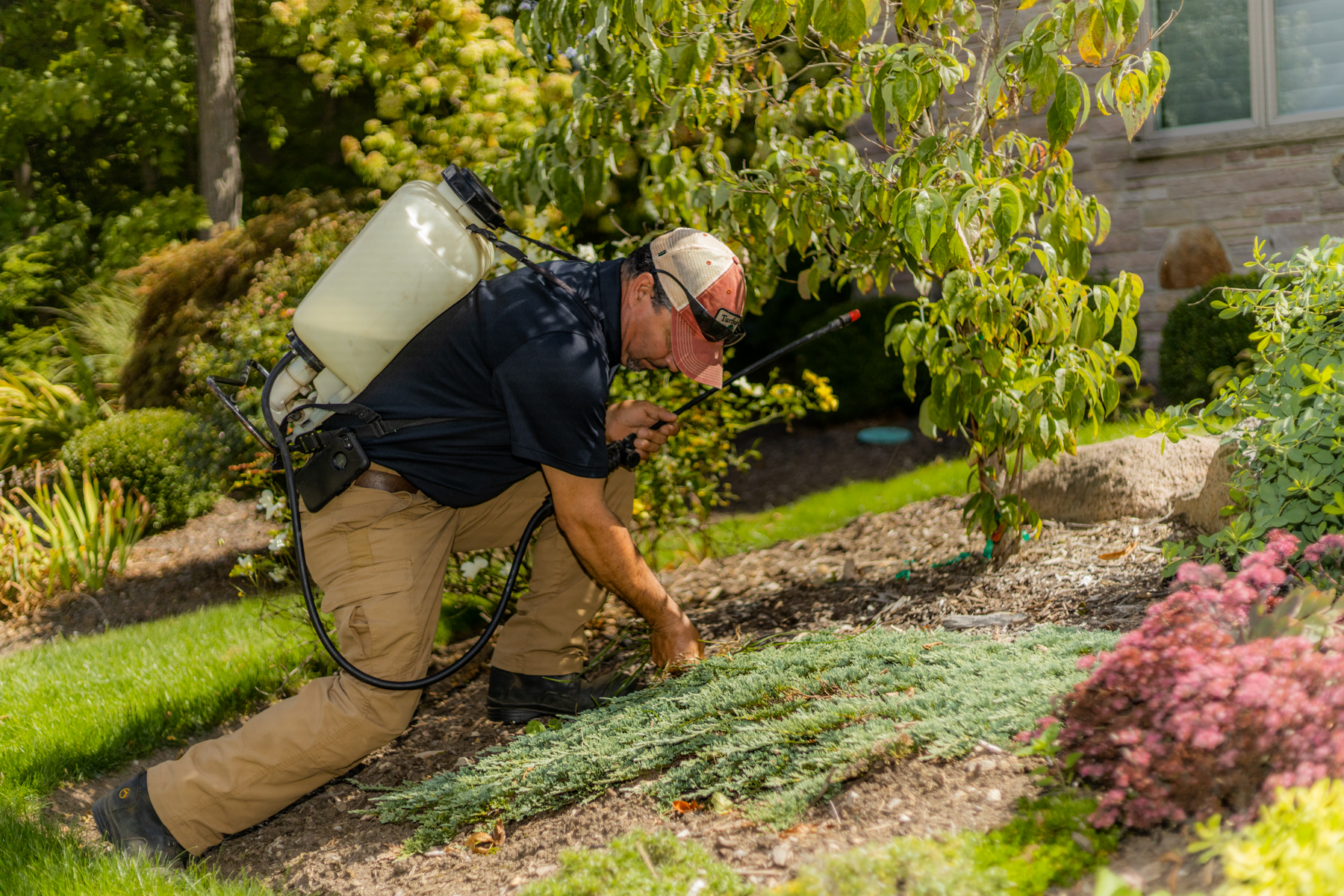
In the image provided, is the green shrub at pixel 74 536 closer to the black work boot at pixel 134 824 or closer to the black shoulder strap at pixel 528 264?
the black work boot at pixel 134 824

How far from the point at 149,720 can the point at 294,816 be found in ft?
2.99

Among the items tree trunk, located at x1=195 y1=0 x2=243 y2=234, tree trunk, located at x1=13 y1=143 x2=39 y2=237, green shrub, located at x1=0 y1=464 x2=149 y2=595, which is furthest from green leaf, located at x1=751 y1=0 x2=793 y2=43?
tree trunk, located at x1=13 y1=143 x2=39 y2=237

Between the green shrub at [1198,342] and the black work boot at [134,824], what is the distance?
5680 millimetres

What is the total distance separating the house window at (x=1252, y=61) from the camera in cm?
662

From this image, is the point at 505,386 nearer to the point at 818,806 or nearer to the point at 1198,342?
the point at 818,806

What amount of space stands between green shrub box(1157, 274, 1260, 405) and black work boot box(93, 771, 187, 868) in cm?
568

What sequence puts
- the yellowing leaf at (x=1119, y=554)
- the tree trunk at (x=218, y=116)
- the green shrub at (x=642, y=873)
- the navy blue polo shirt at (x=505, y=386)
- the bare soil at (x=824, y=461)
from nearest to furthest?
the green shrub at (x=642, y=873), the navy blue polo shirt at (x=505, y=386), the yellowing leaf at (x=1119, y=554), the bare soil at (x=824, y=461), the tree trunk at (x=218, y=116)

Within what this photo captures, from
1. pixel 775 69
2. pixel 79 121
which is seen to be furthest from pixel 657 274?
pixel 79 121

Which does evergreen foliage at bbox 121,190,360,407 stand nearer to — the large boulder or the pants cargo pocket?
the pants cargo pocket

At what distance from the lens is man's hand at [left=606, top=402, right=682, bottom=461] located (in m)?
3.31

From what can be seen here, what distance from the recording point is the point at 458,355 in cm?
288

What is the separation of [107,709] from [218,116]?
26.9ft

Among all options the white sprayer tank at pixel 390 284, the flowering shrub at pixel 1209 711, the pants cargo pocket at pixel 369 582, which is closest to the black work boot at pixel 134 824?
the pants cargo pocket at pixel 369 582

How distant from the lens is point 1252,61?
670 centimetres
